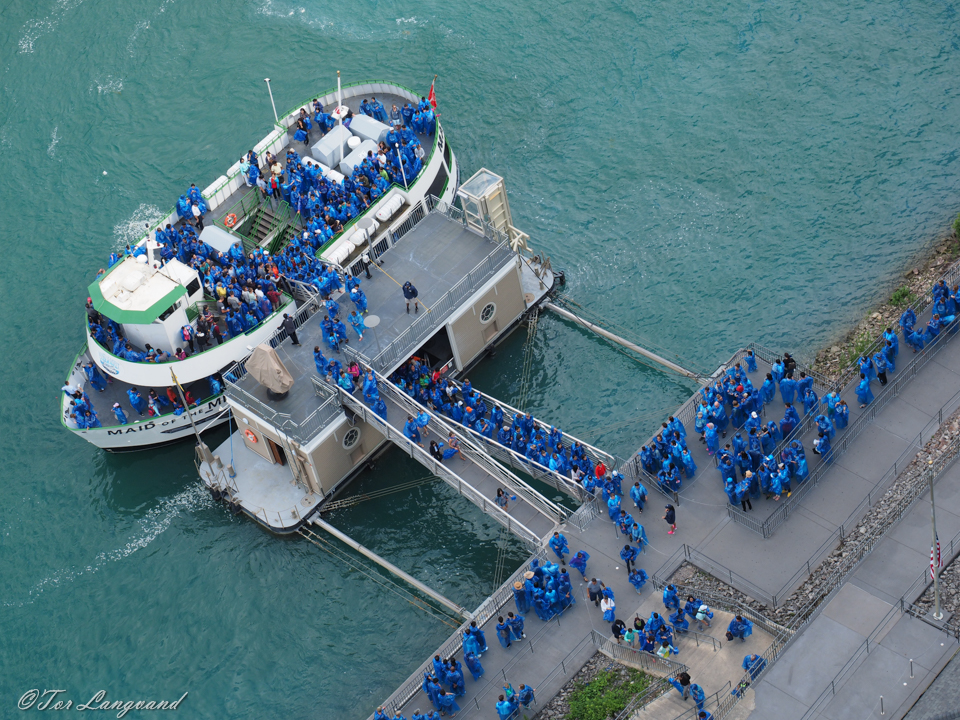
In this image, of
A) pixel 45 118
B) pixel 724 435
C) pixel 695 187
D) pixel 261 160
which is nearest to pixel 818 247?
pixel 695 187

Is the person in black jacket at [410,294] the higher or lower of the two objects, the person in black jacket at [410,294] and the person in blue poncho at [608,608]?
the higher

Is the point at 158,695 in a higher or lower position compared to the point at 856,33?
lower

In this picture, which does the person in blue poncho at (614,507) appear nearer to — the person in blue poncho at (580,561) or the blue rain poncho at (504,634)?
the person in blue poncho at (580,561)

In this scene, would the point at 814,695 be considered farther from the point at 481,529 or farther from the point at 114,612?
the point at 114,612

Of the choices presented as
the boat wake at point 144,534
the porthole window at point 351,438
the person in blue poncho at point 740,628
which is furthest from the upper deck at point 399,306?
the person in blue poncho at point 740,628

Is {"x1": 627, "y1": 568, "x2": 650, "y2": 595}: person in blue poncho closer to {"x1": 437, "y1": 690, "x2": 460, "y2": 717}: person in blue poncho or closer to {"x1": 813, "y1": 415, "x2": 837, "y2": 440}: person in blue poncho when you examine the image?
{"x1": 437, "y1": 690, "x2": 460, "y2": 717}: person in blue poncho

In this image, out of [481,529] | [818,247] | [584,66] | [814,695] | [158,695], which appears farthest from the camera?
[584,66]

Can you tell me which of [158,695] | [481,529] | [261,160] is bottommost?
[158,695]
